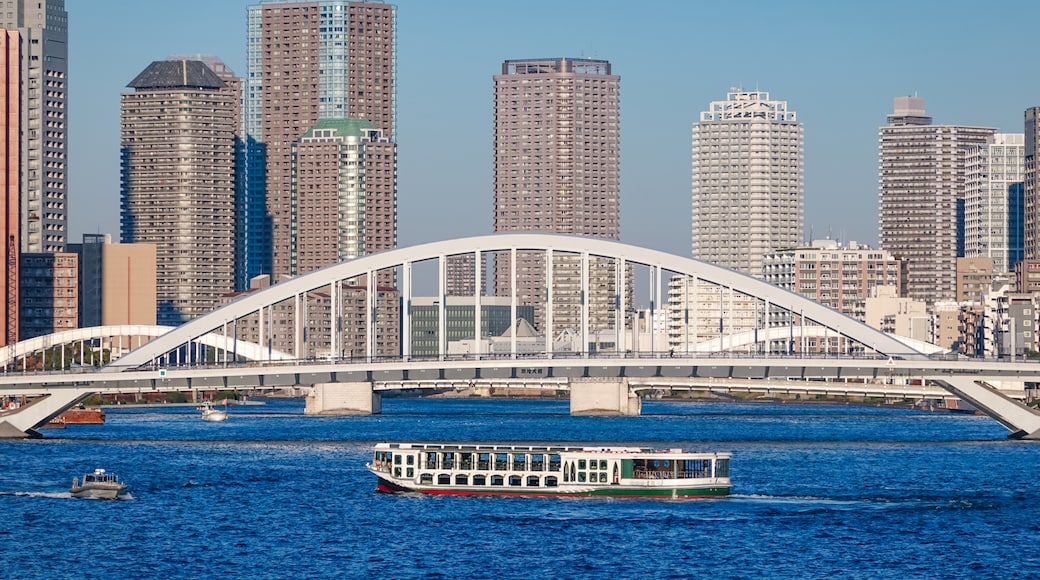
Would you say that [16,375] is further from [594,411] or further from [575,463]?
[594,411]

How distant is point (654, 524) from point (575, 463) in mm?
10515

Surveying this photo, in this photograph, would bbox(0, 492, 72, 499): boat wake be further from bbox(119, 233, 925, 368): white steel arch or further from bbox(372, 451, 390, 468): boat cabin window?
bbox(119, 233, 925, 368): white steel arch

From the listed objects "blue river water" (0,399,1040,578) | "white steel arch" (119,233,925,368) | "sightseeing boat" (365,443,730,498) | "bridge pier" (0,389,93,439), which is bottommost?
"blue river water" (0,399,1040,578)

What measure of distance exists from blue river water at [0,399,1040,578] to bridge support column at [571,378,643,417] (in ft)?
160

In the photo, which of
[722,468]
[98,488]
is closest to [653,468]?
[722,468]

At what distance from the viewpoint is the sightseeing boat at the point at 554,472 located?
84.4 metres

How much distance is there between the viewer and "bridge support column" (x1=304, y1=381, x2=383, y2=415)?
16512 centimetres

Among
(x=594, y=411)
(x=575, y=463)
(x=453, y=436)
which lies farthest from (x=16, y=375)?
(x=594, y=411)

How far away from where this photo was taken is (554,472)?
85.7 meters

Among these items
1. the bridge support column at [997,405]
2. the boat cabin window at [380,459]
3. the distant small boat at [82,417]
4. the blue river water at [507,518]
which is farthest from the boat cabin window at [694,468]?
the distant small boat at [82,417]

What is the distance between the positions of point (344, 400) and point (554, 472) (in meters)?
81.5

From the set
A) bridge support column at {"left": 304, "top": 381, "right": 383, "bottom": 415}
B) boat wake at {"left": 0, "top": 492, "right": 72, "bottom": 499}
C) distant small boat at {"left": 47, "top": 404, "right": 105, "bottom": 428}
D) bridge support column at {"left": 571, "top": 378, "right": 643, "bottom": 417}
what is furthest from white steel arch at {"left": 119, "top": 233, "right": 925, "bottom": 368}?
bridge support column at {"left": 571, "top": 378, "right": 643, "bottom": 417}

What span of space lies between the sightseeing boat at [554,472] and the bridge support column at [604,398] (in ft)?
270

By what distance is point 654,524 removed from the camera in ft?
247
